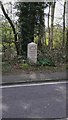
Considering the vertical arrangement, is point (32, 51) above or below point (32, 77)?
above

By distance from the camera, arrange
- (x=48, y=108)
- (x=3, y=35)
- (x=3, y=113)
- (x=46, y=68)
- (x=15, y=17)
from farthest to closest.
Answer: (x=3, y=35), (x=15, y=17), (x=46, y=68), (x=48, y=108), (x=3, y=113)

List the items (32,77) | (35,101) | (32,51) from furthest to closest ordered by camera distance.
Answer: (32,51) < (32,77) < (35,101)

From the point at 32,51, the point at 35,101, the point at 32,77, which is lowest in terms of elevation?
the point at 32,77

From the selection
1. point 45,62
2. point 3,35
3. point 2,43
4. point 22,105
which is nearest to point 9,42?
point 2,43

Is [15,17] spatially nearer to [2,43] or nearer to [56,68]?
[2,43]

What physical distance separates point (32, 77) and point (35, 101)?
4383 mm

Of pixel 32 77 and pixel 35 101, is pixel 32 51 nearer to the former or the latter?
pixel 32 77

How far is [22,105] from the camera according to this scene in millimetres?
7168

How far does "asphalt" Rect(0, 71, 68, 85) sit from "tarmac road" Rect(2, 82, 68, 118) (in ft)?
3.97

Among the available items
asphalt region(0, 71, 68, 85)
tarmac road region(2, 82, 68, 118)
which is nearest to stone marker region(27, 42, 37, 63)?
asphalt region(0, 71, 68, 85)

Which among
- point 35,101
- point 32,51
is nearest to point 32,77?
point 32,51

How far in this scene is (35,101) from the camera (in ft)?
24.9

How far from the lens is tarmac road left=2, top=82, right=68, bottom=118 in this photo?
6.46m

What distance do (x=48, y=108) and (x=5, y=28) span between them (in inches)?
666
